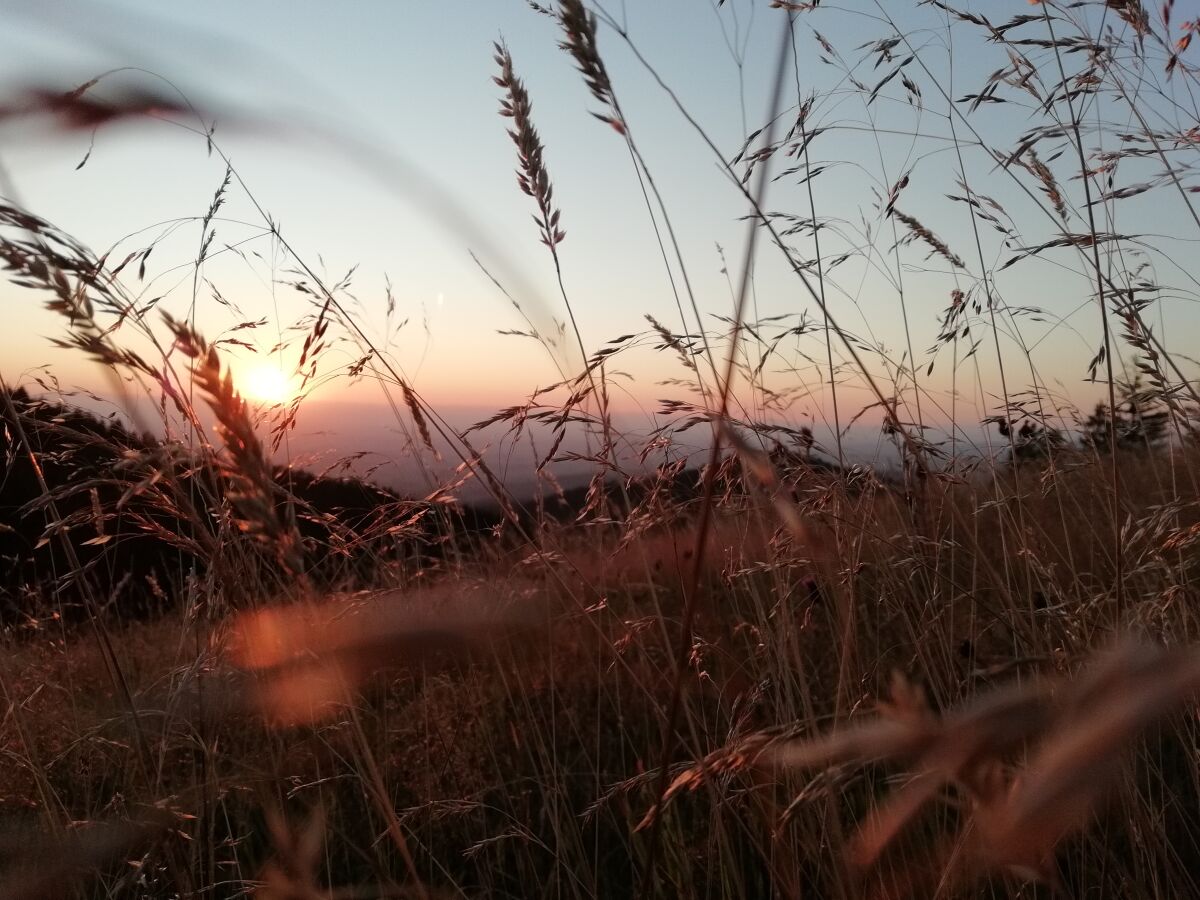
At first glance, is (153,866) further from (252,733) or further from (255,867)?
(252,733)

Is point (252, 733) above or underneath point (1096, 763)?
underneath

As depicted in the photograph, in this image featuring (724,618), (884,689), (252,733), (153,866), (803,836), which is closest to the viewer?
(803,836)

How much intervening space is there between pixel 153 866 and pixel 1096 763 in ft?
5.81

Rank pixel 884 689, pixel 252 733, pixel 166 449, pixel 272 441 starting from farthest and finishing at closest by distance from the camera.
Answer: pixel 252 733 < pixel 884 689 < pixel 272 441 < pixel 166 449

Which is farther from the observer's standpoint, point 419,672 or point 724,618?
point 724,618

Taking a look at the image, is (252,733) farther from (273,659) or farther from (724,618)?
(724,618)

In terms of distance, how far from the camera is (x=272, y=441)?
1829mm

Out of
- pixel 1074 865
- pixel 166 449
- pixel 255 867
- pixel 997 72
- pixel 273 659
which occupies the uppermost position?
pixel 997 72

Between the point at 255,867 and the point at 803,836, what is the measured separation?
1.23 metres

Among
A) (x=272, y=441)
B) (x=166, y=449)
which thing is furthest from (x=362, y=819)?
(x=166, y=449)

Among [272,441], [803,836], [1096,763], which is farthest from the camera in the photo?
[272,441]

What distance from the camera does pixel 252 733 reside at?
2.66 m

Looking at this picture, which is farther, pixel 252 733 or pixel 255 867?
pixel 252 733

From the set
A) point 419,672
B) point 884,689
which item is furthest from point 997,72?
point 419,672
